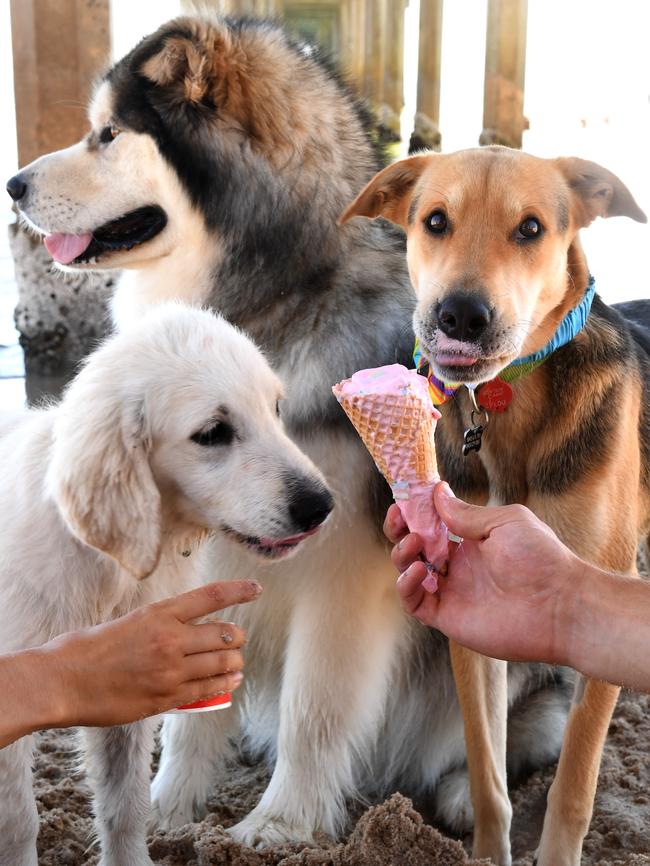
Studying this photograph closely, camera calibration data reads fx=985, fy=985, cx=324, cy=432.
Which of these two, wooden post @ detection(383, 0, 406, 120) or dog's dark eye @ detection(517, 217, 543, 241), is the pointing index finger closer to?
dog's dark eye @ detection(517, 217, 543, 241)

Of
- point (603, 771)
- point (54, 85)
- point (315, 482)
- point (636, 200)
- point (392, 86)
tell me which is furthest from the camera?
point (392, 86)

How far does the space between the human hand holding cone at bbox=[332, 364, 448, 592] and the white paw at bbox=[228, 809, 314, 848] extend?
884 millimetres

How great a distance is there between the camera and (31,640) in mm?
1879

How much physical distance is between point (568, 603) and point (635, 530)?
0.63m

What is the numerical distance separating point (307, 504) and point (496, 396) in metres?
0.62

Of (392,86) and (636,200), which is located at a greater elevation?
(636,200)

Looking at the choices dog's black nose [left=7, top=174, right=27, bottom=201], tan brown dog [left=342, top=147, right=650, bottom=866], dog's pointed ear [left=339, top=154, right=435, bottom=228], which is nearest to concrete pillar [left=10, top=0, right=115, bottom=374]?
dog's black nose [left=7, top=174, right=27, bottom=201]

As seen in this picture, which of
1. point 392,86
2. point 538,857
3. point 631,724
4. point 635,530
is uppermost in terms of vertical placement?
point 635,530

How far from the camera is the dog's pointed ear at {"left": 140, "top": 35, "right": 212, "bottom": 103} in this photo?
8.15 ft

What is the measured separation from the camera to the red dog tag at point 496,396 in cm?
223

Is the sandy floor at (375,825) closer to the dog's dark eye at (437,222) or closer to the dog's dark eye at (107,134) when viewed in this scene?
the dog's dark eye at (437,222)

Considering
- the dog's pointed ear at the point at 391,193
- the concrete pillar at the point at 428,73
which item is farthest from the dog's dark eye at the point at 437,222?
the concrete pillar at the point at 428,73

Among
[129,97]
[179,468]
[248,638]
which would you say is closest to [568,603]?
[179,468]

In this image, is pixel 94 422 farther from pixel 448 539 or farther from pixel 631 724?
pixel 631 724
